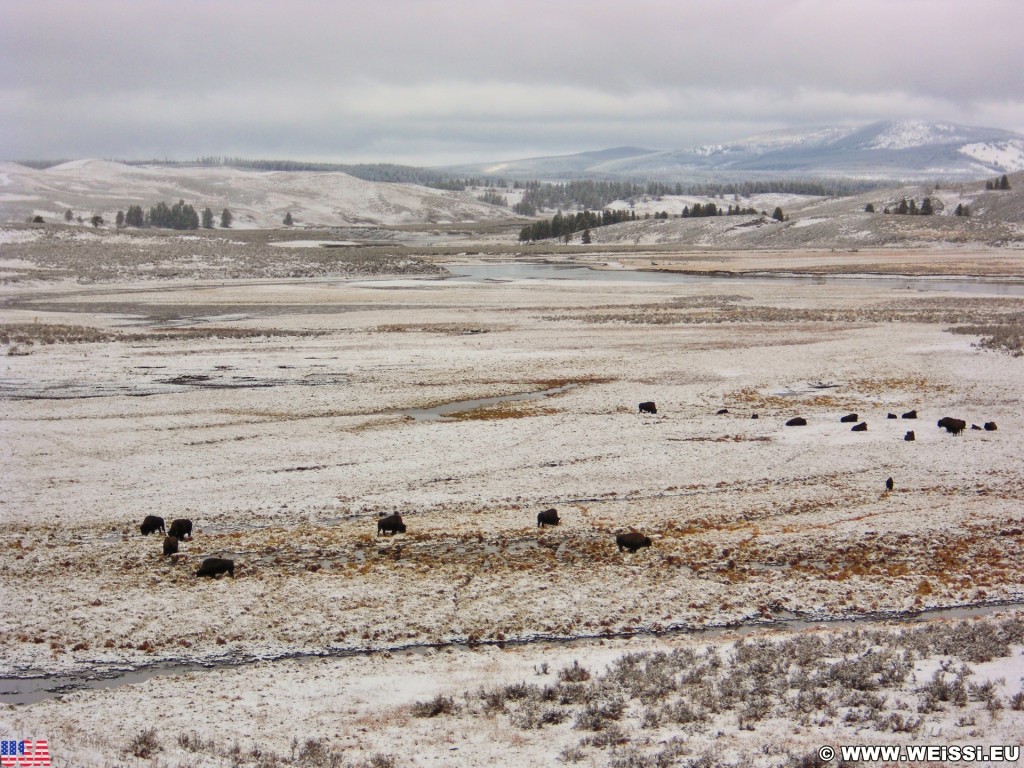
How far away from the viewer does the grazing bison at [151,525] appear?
17219mm

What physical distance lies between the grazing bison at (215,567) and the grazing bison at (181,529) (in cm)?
190

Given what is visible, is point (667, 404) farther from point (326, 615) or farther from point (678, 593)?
point (326, 615)

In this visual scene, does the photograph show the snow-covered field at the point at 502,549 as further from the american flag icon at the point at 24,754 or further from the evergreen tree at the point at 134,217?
the evergreen tree at the point at 134,217

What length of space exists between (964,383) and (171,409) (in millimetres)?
26896

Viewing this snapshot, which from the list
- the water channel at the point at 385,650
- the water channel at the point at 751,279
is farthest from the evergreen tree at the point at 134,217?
the water channel at the point at 385,650

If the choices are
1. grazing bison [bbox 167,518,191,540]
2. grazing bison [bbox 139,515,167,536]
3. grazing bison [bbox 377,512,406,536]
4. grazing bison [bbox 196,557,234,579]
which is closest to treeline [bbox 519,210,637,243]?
grazing bison [bbox 377,512,406,536]

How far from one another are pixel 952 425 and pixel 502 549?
14370 millimetres

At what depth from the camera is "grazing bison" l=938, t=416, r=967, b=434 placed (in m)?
23.9

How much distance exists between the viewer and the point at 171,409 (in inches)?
1098

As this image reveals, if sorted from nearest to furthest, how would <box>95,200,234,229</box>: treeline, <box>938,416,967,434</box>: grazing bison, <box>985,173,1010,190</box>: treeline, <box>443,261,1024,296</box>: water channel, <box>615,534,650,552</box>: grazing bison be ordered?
<box>615,534,650,552</box>: grazing bison
<box>938,416,967,434</box>: grazing bison
<box>443,261,1024,296</box>: water channel
<box>985,173,1010,190</box>: treeline
<box>95,200,234,229</box>: treeline

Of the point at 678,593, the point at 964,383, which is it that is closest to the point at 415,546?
the point at 678,593

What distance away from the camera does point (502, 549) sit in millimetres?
16500

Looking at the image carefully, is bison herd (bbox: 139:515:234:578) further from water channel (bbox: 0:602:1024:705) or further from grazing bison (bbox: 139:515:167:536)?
water channel (bbox: 0:602:1024:705)

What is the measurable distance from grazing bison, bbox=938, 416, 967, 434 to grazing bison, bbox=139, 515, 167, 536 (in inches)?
787
